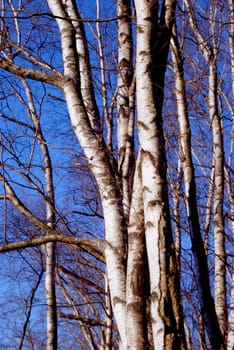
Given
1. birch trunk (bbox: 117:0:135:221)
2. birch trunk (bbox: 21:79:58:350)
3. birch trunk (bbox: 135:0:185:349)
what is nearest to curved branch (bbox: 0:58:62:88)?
birch trunk (bbox: 117:0:135:221)

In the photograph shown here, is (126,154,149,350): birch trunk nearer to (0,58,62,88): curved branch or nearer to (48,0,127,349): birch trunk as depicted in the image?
(48,0,127,349): birch trunk

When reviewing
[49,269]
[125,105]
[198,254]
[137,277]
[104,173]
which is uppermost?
[125,105]

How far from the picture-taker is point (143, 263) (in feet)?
10.2

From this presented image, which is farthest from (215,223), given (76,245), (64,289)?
(64,289)

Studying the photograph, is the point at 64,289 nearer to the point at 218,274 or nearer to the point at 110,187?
the point at 218,274

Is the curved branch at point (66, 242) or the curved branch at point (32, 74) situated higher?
the curved branch at point (32, 74)

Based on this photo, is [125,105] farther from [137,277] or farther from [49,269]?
[49,269]

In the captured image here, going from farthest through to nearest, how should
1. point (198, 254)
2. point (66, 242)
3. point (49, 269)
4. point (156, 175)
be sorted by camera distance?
point (49, 269)
point (198, 254)
point (66, 242)
point (156, 175)

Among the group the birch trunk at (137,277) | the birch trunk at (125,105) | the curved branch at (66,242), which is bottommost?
the birch trunk at (137,277)

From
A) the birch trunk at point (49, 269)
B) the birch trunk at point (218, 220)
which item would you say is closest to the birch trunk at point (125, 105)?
the birch trunk at point (218, 220)

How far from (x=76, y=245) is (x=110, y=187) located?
0.45m

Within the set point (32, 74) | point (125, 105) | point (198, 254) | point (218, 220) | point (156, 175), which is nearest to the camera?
point (156, 175)

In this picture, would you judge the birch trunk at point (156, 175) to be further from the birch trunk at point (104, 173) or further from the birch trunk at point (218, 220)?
the birch trunk at point (218, 220)

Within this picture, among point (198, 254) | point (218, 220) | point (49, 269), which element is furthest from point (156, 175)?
point (49, 269)
